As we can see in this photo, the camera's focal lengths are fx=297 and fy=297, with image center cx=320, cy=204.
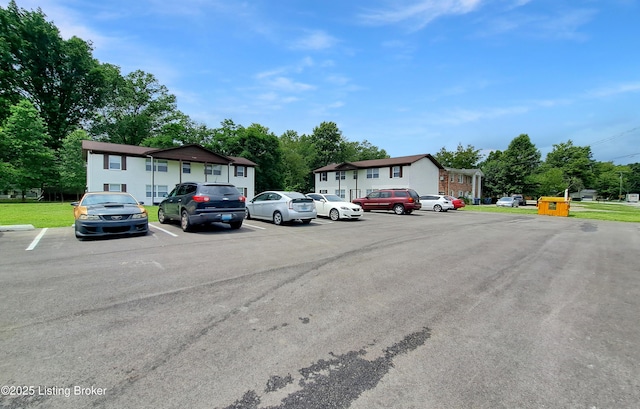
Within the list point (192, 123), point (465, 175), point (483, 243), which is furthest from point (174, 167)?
point (465, 175)

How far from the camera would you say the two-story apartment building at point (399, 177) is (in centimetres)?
3675

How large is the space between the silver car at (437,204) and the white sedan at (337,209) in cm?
1343

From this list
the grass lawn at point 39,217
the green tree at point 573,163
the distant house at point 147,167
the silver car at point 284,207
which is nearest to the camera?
the grass lawn at point 39,217

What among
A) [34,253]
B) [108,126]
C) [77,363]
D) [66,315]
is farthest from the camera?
[108,126]

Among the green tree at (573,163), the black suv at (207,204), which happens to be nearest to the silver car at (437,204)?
the black suv at (207,204)

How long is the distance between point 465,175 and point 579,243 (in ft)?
131

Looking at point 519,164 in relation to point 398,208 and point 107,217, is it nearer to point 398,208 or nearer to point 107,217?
point 398,208

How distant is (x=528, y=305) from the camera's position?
161 inches

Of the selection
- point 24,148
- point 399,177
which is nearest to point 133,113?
point 24,148

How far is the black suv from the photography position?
995cm

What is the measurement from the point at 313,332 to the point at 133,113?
2211 inches

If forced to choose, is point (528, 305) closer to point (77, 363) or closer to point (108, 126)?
point (77, 363)

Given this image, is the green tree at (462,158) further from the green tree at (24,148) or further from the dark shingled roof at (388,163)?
the green tree at (24,148)

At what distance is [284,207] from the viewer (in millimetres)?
12383
